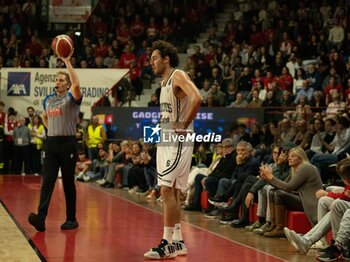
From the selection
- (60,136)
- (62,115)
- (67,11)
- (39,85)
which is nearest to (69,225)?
(60,136)

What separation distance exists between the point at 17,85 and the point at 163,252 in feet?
45.7

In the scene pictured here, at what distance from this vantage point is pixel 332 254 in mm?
7312

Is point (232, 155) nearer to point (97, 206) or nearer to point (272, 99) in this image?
point (97, 206)

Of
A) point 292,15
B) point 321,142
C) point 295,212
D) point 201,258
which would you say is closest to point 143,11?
point 292,15

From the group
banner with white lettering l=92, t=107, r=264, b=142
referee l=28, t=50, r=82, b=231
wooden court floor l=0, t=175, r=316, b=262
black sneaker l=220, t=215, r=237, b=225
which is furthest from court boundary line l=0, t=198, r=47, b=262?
banner with white lettering l=92, t=107, r=264, b=142

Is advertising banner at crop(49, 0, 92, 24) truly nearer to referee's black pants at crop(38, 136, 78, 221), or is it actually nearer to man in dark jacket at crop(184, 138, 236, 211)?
man in dark jacket at crop(184, 138, 236, 211)

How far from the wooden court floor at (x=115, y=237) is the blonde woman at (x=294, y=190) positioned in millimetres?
349

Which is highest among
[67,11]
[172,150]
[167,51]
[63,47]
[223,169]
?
[67,11]

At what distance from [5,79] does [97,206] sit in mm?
9129

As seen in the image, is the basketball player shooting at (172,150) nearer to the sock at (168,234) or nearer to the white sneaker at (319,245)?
the sock at (168,234)

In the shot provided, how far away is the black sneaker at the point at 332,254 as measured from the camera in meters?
7.30

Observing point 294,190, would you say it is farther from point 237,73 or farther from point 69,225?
point 237,73

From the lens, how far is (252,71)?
19000 millimetres

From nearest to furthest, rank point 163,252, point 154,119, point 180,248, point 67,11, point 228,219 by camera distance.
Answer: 1. point 163,252
2. point 180,248
3. point 228,219
4. point 154,119
5. point 67,11
